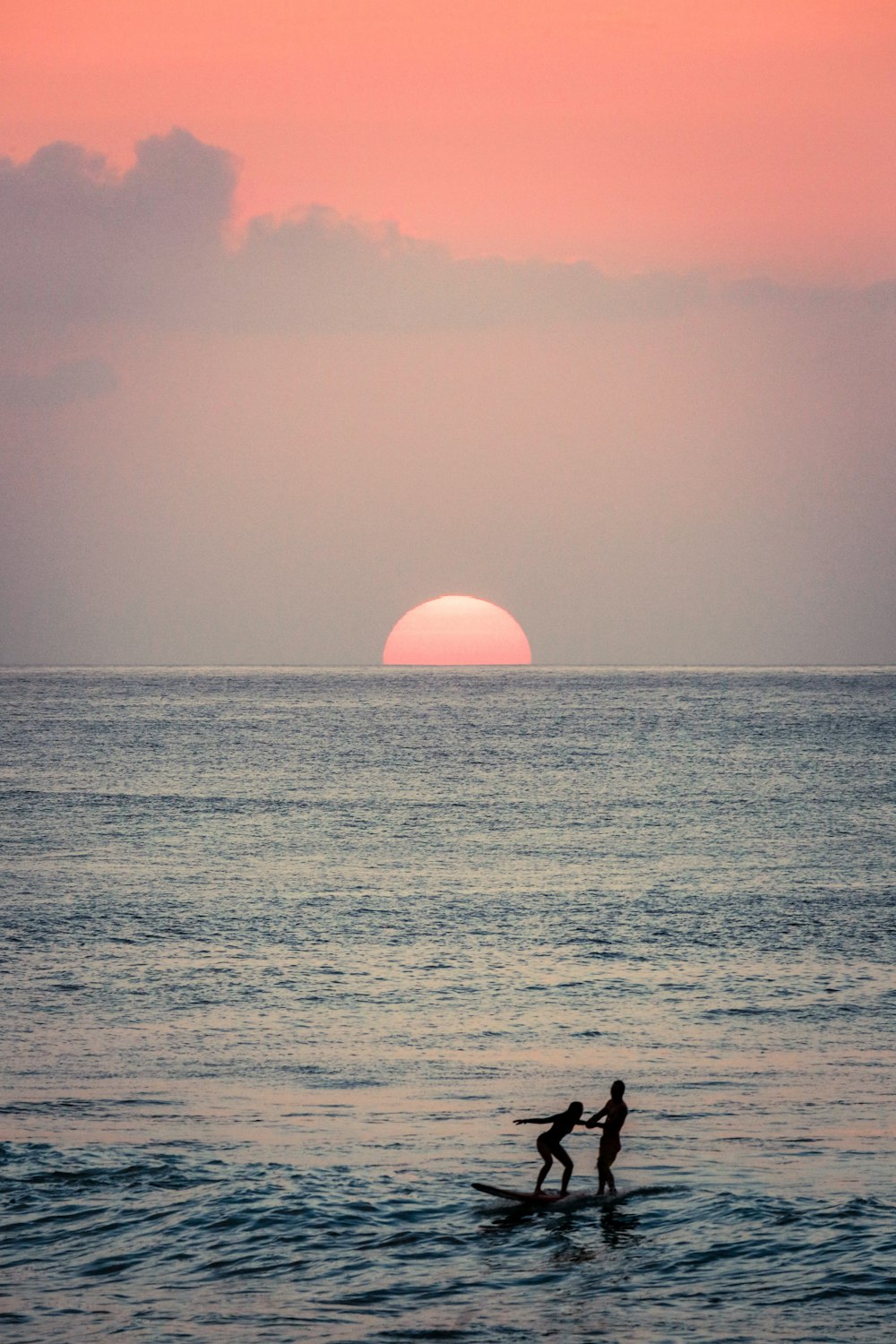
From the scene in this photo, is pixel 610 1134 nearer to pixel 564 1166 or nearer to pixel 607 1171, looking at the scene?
pixel 607 1171

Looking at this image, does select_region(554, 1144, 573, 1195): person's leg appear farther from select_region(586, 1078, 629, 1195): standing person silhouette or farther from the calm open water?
select_region(586, 1078, 629, 1195): standing person silhouette

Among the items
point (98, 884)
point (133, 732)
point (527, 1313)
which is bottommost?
point (527, 1313)

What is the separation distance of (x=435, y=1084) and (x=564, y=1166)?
547cm

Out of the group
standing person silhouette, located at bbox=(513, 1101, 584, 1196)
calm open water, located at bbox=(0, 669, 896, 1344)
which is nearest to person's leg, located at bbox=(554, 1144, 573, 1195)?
standing person silhouette, located at bbox=(513, 1101, 584, 1196)

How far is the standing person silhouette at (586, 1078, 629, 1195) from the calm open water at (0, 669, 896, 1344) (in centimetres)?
43

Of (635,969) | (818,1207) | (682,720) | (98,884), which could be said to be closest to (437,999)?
(635,969)

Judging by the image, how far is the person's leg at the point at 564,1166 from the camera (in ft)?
69.7

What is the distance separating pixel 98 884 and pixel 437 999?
68.6 feet

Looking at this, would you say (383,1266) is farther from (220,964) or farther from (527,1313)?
(220,964)

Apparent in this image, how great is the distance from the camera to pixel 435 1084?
26.7 metres

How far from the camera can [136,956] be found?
3869cm

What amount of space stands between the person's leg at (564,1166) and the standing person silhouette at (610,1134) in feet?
1.45

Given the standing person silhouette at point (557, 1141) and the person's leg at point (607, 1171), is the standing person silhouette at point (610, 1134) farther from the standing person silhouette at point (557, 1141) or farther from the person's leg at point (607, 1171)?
the standing person silhouette at point (557, 1141)

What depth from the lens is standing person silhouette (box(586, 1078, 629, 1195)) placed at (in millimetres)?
21500
